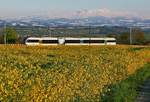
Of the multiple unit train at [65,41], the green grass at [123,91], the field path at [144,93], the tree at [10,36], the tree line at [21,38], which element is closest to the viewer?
the green grass at [123,91]

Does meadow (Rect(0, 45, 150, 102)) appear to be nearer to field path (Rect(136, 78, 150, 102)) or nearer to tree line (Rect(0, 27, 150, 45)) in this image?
field path (Rect(136, 78, 150, 102))

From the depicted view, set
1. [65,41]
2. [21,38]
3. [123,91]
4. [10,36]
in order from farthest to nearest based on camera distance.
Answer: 1. [21,38]
2. [65,41]
3. [10,36]
4. [123,91]

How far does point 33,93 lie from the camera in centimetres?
1045

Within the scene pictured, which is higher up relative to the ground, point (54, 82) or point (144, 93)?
point (54, 82)

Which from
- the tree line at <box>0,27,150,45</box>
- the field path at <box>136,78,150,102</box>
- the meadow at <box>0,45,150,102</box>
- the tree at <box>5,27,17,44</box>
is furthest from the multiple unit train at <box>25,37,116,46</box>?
the meadow at <box>0,45,150,102</box>

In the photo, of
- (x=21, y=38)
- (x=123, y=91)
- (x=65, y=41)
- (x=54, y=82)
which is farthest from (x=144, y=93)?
(x=21, y=38)

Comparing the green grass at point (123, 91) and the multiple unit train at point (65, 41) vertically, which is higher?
the green grass at point (123, 91)

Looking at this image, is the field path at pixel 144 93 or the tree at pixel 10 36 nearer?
the field path at pixel 144 93

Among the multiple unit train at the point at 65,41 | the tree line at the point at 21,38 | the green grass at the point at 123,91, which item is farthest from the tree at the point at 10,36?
the green grass at the point at 123,91

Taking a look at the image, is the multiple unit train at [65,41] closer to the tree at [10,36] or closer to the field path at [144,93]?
the tree at [10,36]

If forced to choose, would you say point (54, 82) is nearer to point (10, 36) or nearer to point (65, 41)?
point (10, 36)

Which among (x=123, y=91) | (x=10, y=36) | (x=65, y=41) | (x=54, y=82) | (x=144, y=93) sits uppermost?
(x=54, y=82)

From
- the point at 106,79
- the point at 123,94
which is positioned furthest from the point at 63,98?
the point at 123,94

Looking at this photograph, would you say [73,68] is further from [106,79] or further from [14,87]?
[14,87]
